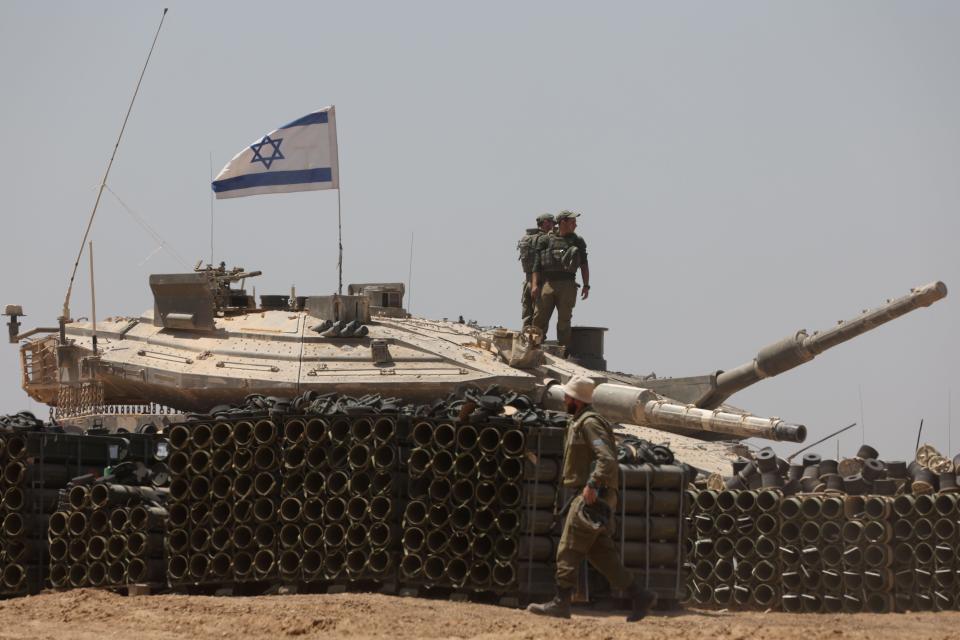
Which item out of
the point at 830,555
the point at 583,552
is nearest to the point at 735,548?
the point at 830,555

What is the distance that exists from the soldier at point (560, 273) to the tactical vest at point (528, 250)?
88 millimetres

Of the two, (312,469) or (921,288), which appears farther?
(921,288)

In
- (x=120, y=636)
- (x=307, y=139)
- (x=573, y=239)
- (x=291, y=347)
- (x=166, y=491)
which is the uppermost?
(x=307, y=139)

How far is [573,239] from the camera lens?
21828mm

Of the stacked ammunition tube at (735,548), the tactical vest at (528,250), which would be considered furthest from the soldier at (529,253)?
the stacked ammunition tube at (735,548)

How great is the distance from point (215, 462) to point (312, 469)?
86 centimetres

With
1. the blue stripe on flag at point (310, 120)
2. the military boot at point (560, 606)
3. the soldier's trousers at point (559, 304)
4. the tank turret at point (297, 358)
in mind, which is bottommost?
the military boot at point (560, 606)

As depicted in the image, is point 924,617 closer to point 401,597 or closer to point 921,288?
point 401,597

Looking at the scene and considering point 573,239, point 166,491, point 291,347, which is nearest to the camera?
point 166,491

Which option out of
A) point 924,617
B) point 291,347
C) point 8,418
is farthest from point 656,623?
point 291,347

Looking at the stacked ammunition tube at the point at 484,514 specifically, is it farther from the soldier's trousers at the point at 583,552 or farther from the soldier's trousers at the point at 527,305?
the soldier's trousers at the point at 527,305

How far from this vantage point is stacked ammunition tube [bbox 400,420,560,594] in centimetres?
1197

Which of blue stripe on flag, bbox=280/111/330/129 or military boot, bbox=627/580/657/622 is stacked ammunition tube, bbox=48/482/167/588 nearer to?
military boot, bbox=627/580/657/622

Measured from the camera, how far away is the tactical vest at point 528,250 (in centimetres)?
2205
